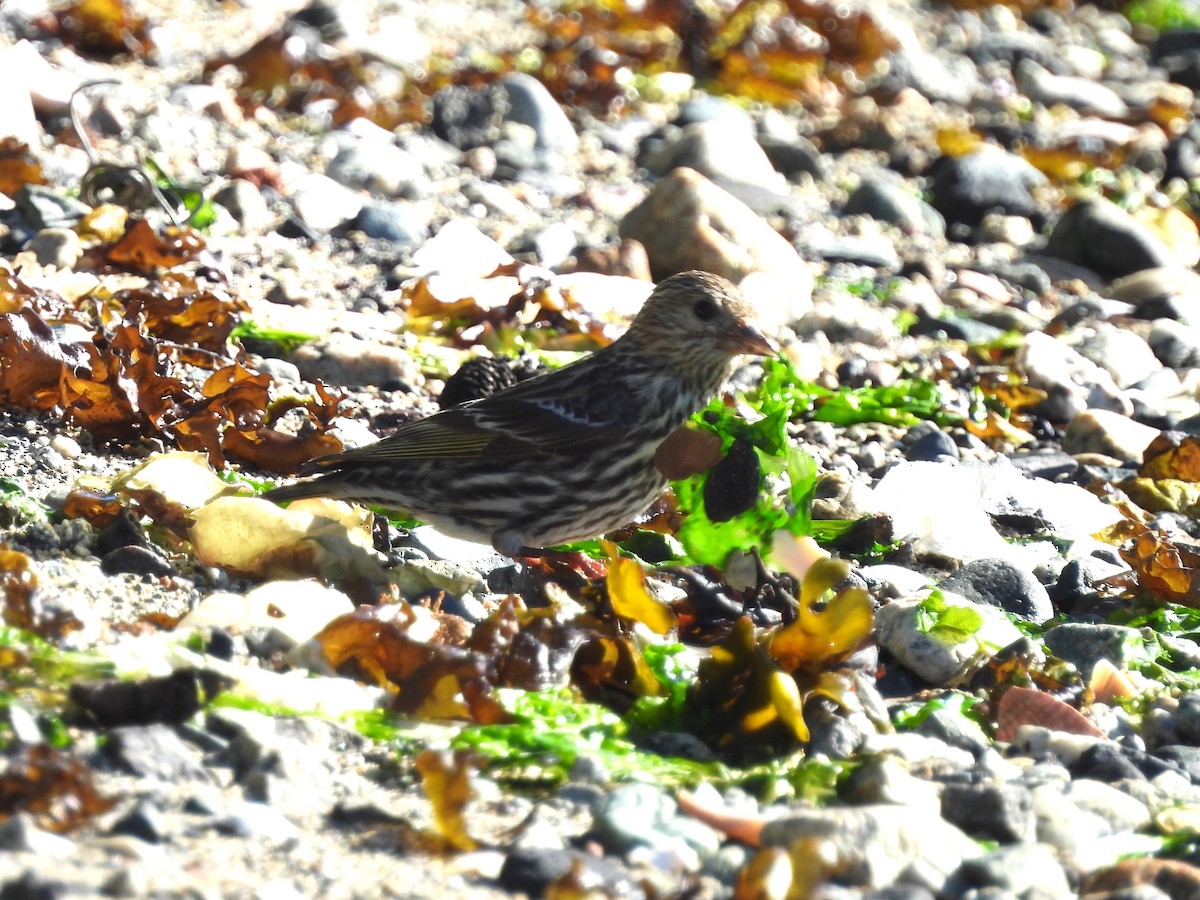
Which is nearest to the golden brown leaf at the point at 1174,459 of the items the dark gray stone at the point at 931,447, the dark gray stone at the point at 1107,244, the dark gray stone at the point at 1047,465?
the dark gray stone at the point at 1047,465

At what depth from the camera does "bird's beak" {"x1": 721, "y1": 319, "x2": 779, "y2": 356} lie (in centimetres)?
511

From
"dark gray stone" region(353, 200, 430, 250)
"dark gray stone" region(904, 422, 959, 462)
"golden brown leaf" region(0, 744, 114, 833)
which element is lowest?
"dark gray stone" region(353, 200, 430, 250)

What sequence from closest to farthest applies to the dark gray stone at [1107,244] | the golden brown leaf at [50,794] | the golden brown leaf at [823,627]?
the golden brown leaf at [50,794] → the golden brown leaf at [823,627] → the dark gray stone at [1107,244]

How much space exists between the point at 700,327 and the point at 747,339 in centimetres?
17

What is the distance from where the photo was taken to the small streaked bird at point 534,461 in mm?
4809

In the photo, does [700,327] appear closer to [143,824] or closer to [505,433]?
[505,433]

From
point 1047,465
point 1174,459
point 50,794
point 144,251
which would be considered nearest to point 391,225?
point 144,251

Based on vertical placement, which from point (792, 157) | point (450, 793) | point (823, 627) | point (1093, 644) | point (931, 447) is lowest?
point (792, 157)

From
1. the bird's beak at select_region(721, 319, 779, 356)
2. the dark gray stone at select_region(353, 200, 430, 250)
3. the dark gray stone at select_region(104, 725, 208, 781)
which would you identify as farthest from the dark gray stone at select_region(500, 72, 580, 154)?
the dark gray stone at select_region(104, 725, 208, 781)

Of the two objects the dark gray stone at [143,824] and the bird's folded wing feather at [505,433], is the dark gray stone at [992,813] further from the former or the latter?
the bird's folded wing feather at [505,433]

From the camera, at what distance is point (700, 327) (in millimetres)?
5219

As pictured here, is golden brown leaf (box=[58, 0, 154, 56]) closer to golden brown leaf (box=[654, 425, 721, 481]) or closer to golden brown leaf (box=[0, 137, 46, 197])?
golden brown leaf (box=[0, 137, 46, 197])

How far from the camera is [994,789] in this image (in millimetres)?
3203

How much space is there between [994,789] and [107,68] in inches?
286
